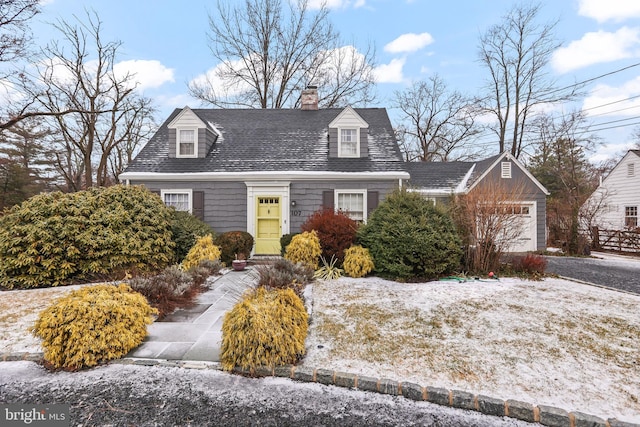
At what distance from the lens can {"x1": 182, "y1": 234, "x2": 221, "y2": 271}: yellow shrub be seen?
711cm

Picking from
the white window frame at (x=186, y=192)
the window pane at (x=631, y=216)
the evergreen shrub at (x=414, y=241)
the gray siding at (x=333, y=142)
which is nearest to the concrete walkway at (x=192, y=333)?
the evergreen shrub at (x=414, y=241)

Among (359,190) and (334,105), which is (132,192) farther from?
(334,105)

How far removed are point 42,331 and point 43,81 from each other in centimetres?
1705

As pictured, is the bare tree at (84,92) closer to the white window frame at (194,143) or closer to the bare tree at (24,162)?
the bare tree at (24,162)

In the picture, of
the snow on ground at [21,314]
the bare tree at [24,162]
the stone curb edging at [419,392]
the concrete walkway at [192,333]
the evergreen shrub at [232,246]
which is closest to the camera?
the stone curb edging at [419,392]

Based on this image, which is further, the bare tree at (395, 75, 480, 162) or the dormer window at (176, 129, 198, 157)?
the bare tree at (395, 75, 480, 162)

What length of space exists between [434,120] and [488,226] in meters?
16.9

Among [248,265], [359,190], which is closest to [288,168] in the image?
[359,190]

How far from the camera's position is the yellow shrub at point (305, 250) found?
707cm

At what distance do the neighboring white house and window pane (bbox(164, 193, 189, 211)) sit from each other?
17.9 metres

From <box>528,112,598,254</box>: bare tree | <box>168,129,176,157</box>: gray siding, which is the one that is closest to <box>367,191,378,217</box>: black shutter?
<box>168,129,176,157</box>: gray siding

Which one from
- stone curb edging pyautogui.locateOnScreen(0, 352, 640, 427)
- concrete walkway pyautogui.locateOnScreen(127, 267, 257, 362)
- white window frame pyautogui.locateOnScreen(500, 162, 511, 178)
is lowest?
stone curb edging pyautogui.locateOnScreen(0, 352, 640, 427)

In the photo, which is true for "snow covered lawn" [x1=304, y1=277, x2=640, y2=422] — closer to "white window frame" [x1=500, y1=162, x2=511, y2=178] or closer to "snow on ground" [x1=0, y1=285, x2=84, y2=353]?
"snow on ground" [x1=0, y1=285, x2=84, y2=353]

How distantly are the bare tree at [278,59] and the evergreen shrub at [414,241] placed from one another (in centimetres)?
1354
